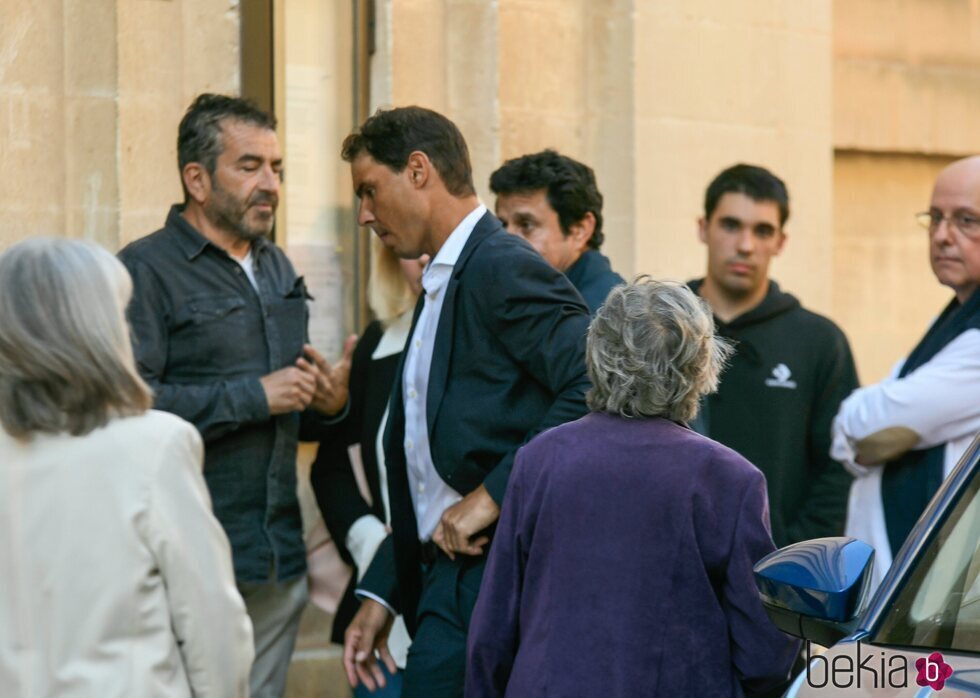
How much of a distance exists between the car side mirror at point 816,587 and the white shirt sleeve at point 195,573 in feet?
3.47

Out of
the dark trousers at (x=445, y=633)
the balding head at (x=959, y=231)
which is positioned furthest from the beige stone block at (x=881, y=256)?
the dark trousers at (x=445, y=633)

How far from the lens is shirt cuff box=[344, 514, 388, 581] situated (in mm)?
5555

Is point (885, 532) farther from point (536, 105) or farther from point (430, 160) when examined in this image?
point (536, 105)

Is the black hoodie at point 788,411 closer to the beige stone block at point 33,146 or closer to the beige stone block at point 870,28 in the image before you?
the beige stone block at point 33,146

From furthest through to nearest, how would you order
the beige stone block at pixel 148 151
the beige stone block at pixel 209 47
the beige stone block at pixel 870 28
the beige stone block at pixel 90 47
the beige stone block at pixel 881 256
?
the beige stone block at pixel 881 256 < the beige stone block at pixel 870 28 < the beige stone block at pixel 209 47 < the beige stone block at pixel 148 151 < the beige stone block at pixel 90 47

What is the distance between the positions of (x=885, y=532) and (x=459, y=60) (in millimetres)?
2834

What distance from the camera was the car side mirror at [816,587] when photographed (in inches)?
130

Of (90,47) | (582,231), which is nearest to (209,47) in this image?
(90,47)

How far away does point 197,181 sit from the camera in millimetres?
5547

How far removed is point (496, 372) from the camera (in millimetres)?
4496

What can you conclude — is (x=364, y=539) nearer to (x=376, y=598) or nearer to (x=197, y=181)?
(x=376, y=598)

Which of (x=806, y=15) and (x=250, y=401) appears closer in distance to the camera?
(x=250, y=401)

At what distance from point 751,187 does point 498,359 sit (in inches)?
82.2

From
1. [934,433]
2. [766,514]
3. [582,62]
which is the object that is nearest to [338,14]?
[582,62]
